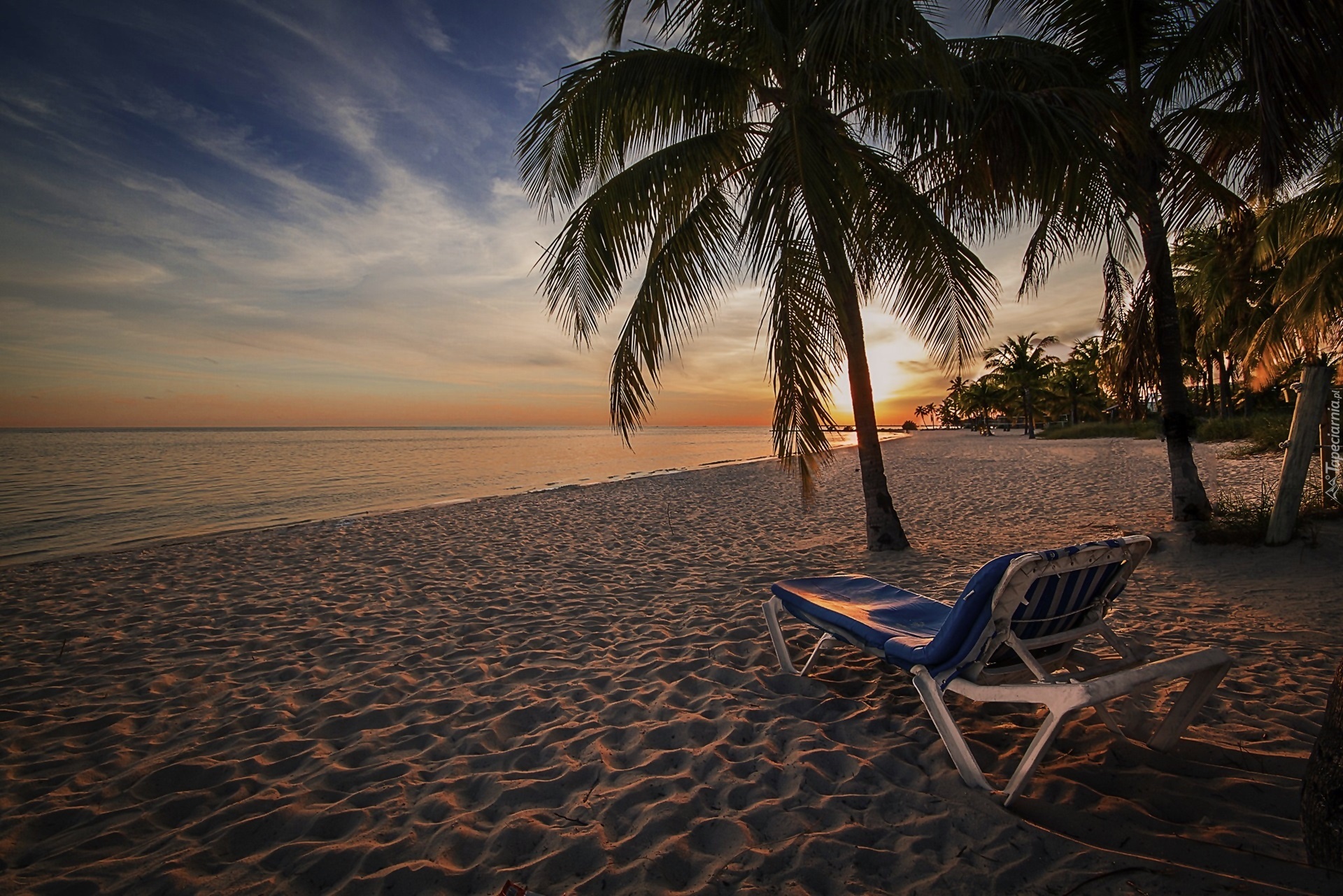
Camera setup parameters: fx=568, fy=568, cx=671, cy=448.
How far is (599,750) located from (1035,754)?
6.01 ft

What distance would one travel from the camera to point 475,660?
404 centimetres

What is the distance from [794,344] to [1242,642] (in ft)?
11.6

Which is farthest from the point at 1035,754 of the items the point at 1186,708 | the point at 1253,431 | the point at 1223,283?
the point at 1253,431

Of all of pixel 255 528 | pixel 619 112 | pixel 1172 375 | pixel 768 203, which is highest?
pixel 619 112

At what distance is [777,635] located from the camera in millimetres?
3572

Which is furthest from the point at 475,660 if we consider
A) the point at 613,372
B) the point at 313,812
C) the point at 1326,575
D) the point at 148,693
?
the point at 1326,575

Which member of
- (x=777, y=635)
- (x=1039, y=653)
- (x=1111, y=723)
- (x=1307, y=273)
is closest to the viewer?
(x=1111, y=723)

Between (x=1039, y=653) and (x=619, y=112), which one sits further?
(x=619, y=112)

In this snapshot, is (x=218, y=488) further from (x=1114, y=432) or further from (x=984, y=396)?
(x=984, y=396)

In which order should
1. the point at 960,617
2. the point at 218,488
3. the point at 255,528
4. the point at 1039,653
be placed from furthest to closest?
the point at 218,488
the point at 255,528
the point at 1039,653
the point at 960,617

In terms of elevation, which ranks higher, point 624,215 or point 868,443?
point 624,215

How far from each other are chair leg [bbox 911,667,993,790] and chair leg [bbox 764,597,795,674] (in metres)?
1.13

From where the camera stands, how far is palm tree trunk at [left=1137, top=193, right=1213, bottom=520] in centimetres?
627

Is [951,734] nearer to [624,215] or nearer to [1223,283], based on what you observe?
[624,215]
